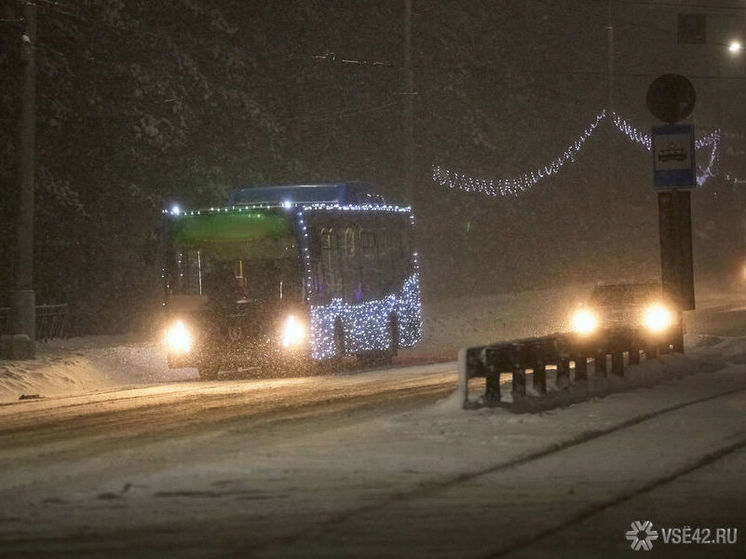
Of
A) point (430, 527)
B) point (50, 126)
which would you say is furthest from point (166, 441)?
point (50, 126)

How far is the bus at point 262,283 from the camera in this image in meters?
26.2

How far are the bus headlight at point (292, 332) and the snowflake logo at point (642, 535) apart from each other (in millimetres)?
17046

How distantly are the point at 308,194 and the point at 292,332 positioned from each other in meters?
3.44

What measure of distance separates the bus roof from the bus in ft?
0.14

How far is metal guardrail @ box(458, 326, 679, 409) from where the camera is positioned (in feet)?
53.8

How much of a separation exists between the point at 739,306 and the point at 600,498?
1747 inches

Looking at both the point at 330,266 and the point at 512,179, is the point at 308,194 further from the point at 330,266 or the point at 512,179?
the point at 512,179

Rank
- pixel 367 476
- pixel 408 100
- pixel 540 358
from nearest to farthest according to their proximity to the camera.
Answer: pixel 367 476
pixel 540 358
pixel 408 100

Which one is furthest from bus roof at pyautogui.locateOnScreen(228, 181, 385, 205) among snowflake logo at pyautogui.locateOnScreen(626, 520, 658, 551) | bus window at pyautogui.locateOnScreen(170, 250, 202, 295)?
snowflake logo at pyautogui.locateOnScreen(626, 520, 658, 551)

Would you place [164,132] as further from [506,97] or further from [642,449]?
[506,97]

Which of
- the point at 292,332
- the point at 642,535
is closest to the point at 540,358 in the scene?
the point at 642,535

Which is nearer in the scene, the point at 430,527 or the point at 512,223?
the point at 430,527

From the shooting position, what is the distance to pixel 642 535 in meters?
8.93

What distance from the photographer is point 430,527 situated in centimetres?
926
